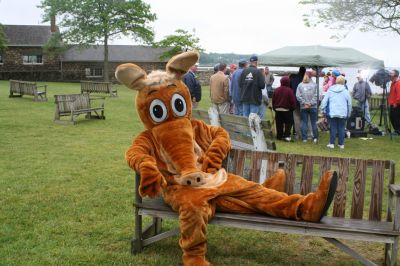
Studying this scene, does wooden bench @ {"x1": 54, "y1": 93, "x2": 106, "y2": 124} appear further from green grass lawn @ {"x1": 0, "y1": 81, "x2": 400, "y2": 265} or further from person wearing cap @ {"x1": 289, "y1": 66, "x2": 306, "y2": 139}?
person wearing cap @ {"x1": 289, "y1": 66, "x2": 306, "y2": 139}

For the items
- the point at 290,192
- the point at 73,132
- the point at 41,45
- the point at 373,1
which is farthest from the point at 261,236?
the point at 41,45

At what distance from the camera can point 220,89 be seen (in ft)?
45.5

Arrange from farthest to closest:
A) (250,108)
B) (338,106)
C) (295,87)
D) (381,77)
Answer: (381,77) → (295,87) → (250,108) → (338,106)

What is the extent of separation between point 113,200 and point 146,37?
41.4 metres

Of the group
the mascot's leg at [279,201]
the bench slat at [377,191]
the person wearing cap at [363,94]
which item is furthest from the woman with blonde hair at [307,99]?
the mascot's leg at [279,201]

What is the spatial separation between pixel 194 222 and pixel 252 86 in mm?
8516

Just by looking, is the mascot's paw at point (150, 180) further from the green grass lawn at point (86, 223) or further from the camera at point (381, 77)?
the camera at point (381, 77)

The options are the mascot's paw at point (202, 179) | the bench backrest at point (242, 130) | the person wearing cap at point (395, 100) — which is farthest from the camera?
the person wearing cap at point (395, 100)

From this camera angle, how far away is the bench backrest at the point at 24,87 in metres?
22.5

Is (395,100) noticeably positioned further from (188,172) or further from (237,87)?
(188,172)

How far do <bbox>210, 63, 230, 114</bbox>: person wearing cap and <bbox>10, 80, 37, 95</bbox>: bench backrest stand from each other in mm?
11653

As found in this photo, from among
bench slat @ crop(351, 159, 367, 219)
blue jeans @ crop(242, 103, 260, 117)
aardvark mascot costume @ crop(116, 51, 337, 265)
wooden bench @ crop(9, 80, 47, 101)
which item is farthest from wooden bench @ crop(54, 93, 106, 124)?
bench slat @ crop(351, 159, 367, 219)

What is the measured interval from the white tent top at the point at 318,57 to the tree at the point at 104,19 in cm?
3398

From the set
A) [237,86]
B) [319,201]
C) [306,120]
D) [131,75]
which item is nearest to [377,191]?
[319,201]
